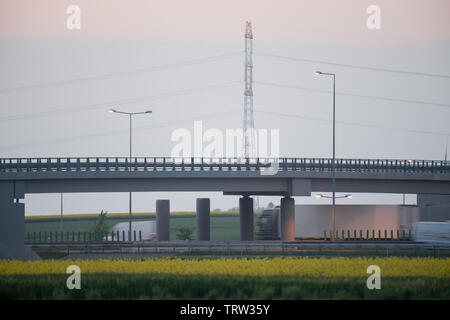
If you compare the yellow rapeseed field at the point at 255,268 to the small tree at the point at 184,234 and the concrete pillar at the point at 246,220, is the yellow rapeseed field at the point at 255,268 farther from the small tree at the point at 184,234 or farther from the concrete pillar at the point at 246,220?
the small tree at the point at 184,234

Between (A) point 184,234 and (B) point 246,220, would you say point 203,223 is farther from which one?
(B) point 246,220

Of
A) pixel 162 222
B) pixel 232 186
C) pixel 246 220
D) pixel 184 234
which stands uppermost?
pixel 232 186

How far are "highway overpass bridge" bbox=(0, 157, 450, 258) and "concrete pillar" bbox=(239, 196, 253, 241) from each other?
6.16m

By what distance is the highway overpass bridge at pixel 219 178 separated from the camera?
62500 millimetres

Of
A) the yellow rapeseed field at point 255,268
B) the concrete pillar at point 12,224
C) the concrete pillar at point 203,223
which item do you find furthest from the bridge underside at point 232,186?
the yellow rapeseed field at point 255,268

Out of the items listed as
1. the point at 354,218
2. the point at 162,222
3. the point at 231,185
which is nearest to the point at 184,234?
the point at 162,222

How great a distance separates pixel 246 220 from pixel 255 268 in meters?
45.4

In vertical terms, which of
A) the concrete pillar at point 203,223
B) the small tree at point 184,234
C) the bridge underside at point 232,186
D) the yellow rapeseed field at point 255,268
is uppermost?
the bridge underside at point 232,186

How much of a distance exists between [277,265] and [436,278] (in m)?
6.64

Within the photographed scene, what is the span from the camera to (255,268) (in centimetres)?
2838

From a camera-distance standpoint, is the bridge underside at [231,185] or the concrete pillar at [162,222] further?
the concrete pillar at [162,222]
